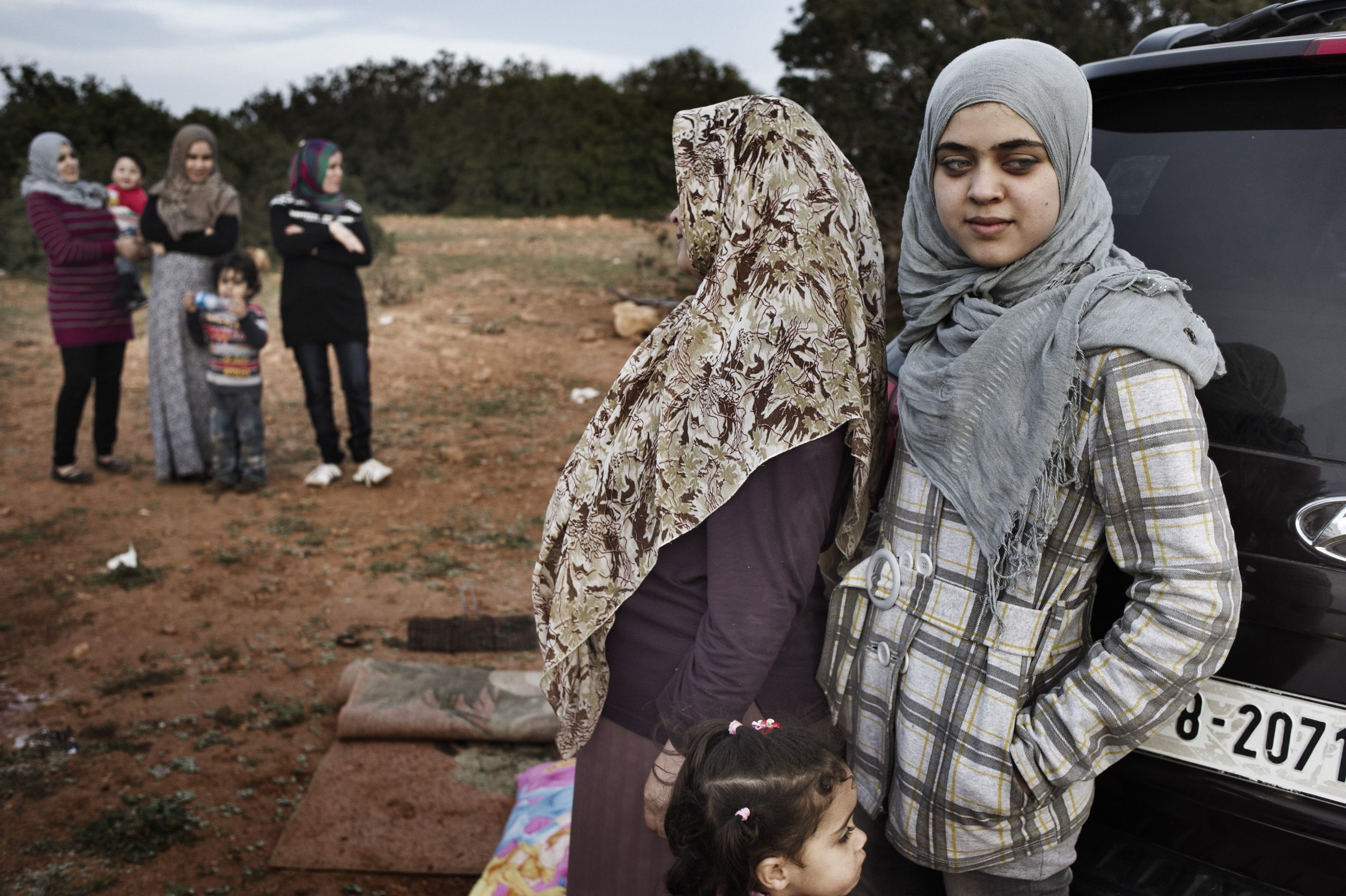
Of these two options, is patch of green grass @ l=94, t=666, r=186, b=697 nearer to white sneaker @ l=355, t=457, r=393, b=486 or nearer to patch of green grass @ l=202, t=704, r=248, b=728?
patch of green grass @ l=202, t=704, r=248, b=728

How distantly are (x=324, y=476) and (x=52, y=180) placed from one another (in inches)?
95.5

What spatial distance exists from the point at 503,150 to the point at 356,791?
3047 centimetres

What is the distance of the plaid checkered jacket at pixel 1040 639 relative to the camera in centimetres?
126

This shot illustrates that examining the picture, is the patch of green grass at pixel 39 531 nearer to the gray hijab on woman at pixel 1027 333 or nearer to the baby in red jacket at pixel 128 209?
the baby in red jacket at pixel 128 209

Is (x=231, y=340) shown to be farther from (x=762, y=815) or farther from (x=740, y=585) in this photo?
(x=762, y=815)

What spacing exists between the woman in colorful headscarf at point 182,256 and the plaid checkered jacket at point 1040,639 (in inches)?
218

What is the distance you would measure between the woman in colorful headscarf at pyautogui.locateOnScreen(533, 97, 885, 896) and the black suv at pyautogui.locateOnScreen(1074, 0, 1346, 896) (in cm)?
55

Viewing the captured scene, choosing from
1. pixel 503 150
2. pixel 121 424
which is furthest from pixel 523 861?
pixel 503 150

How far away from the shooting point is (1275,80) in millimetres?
1655

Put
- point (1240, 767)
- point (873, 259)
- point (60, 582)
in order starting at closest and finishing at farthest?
point (1240, 767)
point (873, 259)
point (60, 582)

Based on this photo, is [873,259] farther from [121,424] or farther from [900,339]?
[121,424]

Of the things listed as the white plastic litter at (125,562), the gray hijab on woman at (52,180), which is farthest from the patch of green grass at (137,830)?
the gray hijab on woman at (52,180)

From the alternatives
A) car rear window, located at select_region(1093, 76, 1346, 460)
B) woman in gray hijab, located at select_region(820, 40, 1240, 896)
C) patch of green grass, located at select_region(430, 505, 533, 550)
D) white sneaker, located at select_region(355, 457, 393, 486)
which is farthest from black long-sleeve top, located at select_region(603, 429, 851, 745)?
white sneaker, located at select_region(355, 457, 393, 486)

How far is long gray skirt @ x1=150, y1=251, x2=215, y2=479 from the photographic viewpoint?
593 cm
